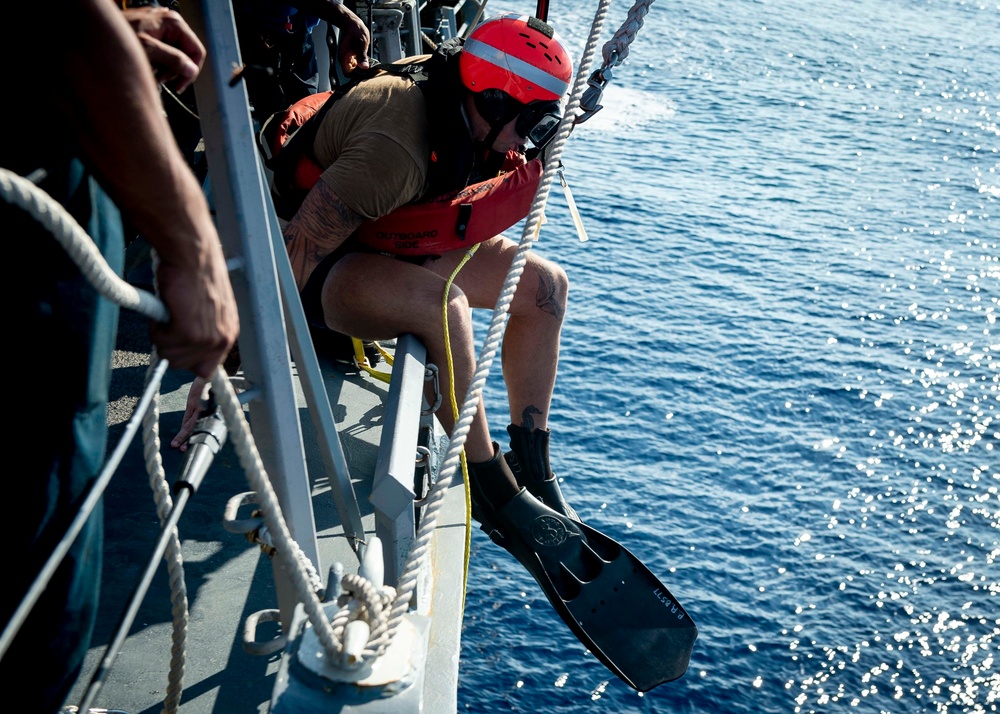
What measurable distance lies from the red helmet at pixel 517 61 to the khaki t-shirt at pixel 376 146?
0.24m

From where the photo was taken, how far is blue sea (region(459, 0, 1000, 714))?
260 inches

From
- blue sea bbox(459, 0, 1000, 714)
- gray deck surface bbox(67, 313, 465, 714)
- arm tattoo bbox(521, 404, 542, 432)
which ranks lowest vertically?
blue sea bbox(459, 0, 1000, 714)

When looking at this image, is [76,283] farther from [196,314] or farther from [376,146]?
[376,146]

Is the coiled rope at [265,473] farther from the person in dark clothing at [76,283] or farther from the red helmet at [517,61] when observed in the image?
the red helmet at [517,61]

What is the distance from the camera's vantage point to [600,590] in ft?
12.1

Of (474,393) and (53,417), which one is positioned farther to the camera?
(474,393)

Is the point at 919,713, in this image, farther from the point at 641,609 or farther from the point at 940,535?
the point at 641,609

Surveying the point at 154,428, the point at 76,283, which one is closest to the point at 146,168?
the point at 76,283

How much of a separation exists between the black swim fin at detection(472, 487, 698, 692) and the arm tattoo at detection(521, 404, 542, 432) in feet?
1.01

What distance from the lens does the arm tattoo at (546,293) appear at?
3.61 meters

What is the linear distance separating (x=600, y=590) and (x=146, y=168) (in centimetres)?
294

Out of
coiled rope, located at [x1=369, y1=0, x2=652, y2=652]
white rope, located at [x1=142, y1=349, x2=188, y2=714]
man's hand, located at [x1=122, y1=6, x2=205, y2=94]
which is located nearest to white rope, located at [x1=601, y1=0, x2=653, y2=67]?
coiled rope, located at [x1=369, y1=0, x2=652, y2=652]

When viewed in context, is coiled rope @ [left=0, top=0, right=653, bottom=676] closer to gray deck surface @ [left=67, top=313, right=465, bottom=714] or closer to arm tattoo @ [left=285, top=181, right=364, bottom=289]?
gray deck surface @ [left=67, top=313, right=465, bottom=714]

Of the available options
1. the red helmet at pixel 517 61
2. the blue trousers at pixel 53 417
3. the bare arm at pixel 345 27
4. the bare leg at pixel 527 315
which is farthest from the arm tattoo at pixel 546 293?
the blue trousers at pixel 53 417
